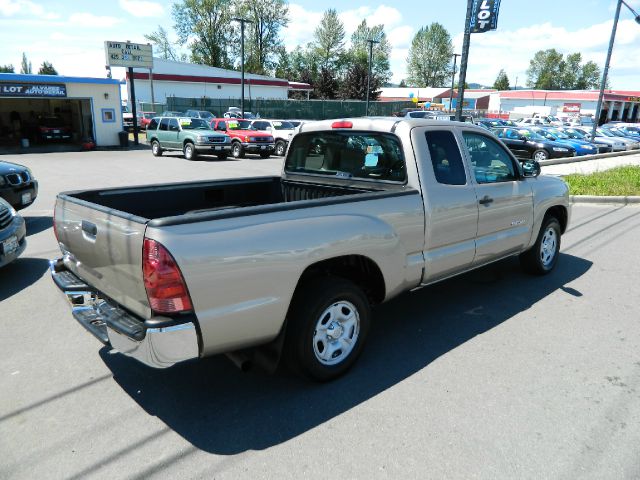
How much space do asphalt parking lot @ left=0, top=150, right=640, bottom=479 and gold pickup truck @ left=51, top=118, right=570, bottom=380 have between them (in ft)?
1.44

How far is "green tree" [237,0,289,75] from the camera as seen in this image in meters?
81.8

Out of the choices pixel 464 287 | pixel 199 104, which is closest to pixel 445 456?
pixel 464 287

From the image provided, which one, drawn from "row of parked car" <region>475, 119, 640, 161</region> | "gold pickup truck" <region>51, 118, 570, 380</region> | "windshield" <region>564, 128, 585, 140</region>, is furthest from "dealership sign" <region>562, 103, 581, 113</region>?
"gold pickup truck" <region>51, 118, 570, 380</region>

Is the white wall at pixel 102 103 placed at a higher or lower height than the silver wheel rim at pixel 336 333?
higher

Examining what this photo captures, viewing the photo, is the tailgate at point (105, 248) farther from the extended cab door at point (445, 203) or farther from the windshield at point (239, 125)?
the windshield at point (239, 125)

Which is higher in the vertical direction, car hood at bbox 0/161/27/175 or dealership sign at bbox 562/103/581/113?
dealership sign at bbox 562/103/581/113

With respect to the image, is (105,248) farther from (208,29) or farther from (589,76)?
(589,76)

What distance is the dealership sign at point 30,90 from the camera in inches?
874

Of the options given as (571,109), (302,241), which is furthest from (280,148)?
(571,109)

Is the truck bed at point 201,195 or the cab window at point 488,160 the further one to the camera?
the cab window at point 488,160

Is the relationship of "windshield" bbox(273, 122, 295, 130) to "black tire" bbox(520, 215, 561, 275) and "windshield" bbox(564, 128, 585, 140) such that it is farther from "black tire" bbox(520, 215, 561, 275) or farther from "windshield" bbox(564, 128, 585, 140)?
"black tire" bbox(520, 215, 561, 275)

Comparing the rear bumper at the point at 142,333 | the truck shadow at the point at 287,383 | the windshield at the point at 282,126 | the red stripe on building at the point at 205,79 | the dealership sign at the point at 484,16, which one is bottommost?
the truck shadow at the point at 287,383

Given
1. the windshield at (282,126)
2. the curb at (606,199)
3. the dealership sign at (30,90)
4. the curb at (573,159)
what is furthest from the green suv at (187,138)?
the curb at (606,199)

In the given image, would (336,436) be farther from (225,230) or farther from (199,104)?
(199,104)
